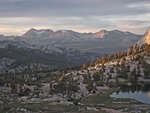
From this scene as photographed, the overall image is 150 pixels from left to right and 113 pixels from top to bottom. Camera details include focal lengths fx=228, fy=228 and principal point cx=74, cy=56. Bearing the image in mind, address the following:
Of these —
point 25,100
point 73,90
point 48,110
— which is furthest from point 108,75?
point 48,110

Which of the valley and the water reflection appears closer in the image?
the valley

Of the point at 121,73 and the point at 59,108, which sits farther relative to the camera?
the point at 121,73

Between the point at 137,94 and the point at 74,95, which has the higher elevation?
the point at 74,95

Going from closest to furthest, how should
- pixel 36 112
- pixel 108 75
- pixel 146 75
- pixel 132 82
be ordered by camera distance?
pixel 36 112, pixel 132 82, pixel 146 75, pixel 108 75

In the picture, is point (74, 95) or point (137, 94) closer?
point (74, 95)

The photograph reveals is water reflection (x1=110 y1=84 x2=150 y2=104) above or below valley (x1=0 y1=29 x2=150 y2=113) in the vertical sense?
below

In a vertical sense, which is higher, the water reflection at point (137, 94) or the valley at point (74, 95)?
the valley at point (74, 95)

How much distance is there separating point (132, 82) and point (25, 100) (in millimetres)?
A: 81264

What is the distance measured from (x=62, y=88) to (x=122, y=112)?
4200 centimetres

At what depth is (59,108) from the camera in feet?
202

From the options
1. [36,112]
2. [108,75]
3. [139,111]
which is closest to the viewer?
[36,112]

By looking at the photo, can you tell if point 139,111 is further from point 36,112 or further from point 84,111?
point 36,112

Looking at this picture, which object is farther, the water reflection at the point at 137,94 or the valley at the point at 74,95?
the water reflection at the point at 137,94

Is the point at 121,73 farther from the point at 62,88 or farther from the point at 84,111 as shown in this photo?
the point at 84,111
